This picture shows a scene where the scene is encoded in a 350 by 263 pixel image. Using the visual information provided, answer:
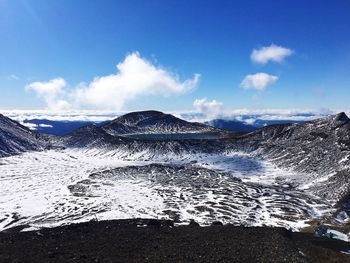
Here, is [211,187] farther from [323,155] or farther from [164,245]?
[164,245]

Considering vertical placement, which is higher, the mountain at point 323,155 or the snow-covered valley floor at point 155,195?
the mountain at point 323,155

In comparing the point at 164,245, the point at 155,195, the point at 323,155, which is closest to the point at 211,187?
the point at 155,195

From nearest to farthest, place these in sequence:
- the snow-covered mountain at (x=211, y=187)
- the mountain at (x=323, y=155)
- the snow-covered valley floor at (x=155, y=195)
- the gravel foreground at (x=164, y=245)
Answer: the gravel foreground at (x=164, y=245)
the snow-covered valley floor at (x=155, y=195)
the snow-covered mountain at (x=211, y=187)
the mountain at (x=323, y=155)

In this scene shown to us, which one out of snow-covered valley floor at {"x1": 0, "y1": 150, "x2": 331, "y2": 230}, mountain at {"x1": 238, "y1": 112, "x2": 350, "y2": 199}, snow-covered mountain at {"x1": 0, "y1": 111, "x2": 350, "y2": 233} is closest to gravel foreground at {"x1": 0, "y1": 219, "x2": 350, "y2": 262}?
A: snow-covered valley floor at {"x1": 0, "y1": 150, "x2": 331, "y2": 230}

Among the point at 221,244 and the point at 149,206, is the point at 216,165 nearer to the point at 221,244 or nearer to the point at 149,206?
the point at 149,206

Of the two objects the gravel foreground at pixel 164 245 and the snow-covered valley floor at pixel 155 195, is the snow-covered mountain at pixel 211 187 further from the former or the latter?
the gravel foreground at pixel 164 245

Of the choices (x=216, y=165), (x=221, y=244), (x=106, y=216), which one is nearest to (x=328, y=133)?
(x=216, y=165)

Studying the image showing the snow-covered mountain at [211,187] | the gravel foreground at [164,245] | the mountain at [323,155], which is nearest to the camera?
the gravel foreground at [164,245]

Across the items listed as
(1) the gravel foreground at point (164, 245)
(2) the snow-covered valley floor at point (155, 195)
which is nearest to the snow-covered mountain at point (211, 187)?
(2) the snow-covered valley floor at point (155, 195)
